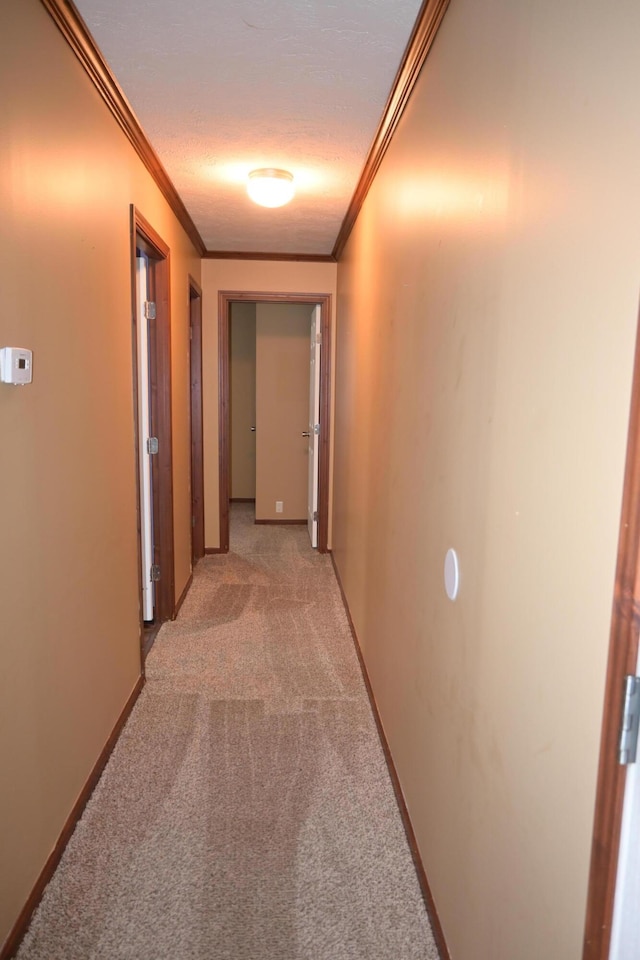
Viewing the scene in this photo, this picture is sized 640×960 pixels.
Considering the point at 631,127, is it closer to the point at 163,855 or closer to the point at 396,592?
the point at 396,592

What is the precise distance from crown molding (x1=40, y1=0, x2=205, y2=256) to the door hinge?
2044mm

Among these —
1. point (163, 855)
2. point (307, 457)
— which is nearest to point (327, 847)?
point (163, 855)

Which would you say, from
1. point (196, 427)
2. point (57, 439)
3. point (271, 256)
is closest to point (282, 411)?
point (196, 427)

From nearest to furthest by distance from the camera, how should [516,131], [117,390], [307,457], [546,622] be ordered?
[546,622], [516,131], [117,390], [307,457]

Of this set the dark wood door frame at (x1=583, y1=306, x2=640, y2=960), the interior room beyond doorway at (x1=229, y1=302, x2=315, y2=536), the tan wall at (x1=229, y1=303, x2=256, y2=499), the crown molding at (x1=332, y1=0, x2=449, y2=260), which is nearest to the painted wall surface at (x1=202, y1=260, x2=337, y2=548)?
the interior room beyond doorway at (x1=229, y1=302, x2=315, y2=536)

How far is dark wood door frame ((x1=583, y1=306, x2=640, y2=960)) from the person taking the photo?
30.0 inches

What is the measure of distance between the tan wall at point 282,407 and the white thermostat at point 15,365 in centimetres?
468

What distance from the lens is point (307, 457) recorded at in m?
6.37

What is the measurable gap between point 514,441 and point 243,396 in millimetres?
6324

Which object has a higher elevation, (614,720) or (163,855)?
(614,720)

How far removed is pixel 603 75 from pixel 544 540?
0.64 m

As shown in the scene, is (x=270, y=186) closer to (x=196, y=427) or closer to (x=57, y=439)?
(x=57, y=439)

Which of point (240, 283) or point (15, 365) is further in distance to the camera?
point (240, 283)

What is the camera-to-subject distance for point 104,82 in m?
2.21
